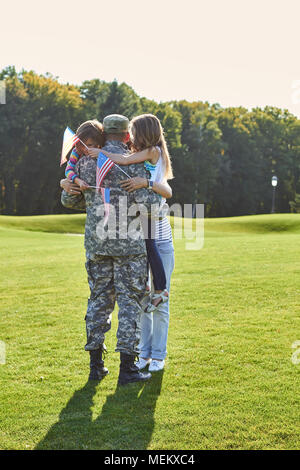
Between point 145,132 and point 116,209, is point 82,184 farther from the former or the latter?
point 145,132

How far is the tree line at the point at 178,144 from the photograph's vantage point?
48.4 metres

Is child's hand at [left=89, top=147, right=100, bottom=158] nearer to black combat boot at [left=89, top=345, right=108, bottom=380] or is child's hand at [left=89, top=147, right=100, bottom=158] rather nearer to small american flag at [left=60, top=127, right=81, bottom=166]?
small american flag at [left=60, top=127, right=81, bottom=166]

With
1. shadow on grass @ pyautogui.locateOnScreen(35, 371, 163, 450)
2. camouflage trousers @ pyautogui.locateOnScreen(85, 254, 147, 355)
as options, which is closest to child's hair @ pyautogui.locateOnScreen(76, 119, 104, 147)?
camouflage trousers @ pyautogui.locateOnScreen(85, 254, 147, 355)

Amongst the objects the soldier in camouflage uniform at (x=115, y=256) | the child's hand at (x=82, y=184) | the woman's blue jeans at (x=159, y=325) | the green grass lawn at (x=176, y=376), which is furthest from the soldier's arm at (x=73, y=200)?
the green grass lawn at (x=176, y=376)

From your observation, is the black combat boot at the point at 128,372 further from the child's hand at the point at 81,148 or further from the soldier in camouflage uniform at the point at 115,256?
the child's hand at the point at 81,148

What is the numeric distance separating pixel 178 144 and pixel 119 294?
51365mm

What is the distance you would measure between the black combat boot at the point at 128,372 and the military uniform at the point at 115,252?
0.09 metres

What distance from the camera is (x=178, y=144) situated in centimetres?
5475

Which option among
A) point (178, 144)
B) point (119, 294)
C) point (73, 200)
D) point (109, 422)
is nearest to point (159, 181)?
point (73, 200)

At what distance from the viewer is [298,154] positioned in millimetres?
65062

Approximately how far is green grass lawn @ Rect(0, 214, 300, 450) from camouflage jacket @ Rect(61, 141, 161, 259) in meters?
1.24

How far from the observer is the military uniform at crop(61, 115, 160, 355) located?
14.4 ft

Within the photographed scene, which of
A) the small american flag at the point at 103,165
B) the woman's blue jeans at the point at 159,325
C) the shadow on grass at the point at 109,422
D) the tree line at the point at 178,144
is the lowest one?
the shadow on grass at the point at 109,422

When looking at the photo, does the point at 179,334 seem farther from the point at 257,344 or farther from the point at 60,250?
the point at 60,250
